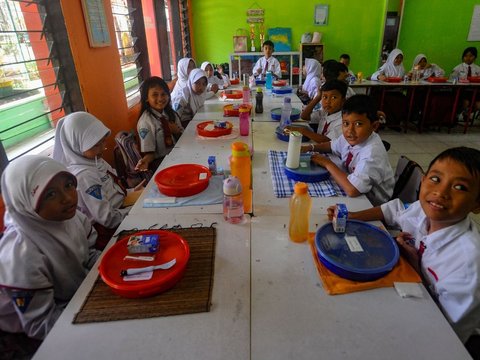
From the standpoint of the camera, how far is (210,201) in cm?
147

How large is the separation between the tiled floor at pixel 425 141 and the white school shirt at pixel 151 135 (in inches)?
114

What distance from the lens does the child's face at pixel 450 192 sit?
983mm

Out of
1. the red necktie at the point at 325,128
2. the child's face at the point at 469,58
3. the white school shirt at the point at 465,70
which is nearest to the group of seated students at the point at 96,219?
the red necktie at the point at 325,128

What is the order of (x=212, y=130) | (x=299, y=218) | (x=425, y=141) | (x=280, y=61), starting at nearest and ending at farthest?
(x=299, y=218)
(x=212, y=130)
(x=425, y=141)
(x=280, y=61)

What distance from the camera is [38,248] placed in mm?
1089

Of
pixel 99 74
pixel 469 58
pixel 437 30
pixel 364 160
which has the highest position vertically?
→ pixel 437 30

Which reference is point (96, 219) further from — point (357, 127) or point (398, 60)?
point (398, 60)

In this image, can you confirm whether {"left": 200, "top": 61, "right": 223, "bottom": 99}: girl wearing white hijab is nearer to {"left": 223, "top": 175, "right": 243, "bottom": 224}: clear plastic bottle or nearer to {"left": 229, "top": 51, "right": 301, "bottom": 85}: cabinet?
{"left": 229, "top": 51, "right": 301, "bottom": 85}: cabinet

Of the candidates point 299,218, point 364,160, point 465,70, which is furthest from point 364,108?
point 465,70

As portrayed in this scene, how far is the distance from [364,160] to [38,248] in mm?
1472

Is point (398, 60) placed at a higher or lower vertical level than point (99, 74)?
lower

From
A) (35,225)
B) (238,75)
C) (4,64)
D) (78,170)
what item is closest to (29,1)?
(4,64)

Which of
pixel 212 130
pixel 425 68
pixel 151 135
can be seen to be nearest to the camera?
pixel 212 130

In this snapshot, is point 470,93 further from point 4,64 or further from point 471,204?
point 4,64
